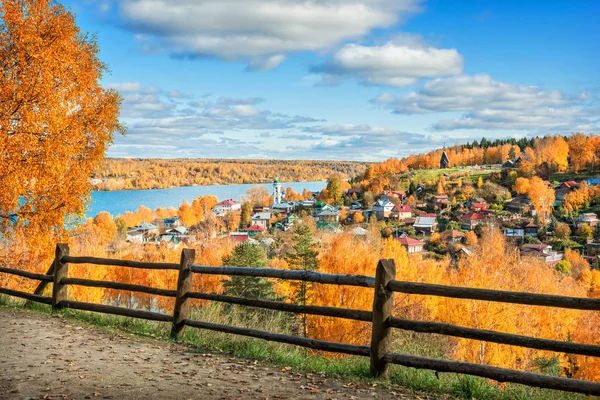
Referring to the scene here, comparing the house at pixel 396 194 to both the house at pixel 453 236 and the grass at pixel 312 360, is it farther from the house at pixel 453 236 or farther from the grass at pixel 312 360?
the grass at pixel 312 360

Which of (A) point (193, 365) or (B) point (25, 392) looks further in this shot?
(A) point (193, 365)

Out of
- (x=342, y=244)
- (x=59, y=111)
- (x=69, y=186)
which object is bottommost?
(x=342, y=244)

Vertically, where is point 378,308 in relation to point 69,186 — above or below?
below

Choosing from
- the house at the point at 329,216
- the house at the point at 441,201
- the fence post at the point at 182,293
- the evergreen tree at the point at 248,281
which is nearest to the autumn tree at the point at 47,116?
the fence post at the point at 182,293

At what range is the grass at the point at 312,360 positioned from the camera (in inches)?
254

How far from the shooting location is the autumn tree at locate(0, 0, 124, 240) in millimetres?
15195

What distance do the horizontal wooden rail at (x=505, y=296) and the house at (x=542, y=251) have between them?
81282 millimetres

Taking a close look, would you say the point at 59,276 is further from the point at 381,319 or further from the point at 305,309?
the point at 381,319

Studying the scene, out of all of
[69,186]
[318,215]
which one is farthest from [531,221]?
[69,186]

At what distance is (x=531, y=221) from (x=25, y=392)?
11240cm

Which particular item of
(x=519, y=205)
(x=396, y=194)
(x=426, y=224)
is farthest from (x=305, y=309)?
(x=396, y=194)

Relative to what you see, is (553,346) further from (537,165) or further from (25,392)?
(537,165)

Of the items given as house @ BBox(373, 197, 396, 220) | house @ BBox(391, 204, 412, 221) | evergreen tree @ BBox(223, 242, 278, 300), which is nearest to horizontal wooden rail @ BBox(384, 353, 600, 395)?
evergreen tree @ BBox(223, 242, 278, 300)

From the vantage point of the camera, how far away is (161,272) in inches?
2178
